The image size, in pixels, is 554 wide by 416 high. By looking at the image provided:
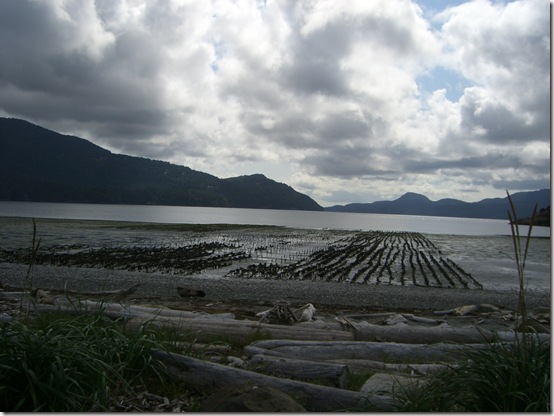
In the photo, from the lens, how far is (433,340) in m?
8.67

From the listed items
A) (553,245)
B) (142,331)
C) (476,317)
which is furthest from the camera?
(476,317)

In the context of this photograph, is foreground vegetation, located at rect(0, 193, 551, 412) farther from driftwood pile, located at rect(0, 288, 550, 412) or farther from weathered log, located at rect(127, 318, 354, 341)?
weathered log, located at rect(127, 318, 354, 341)

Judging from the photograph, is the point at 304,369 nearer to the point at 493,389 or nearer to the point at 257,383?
the point at 257,383

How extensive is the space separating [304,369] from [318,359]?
1.25 metres

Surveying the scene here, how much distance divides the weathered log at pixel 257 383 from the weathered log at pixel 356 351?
1.56 metres

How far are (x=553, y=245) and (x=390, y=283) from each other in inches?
893

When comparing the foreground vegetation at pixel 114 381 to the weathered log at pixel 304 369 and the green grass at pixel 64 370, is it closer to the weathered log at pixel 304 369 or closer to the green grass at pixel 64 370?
the green grass at pixel 64 370

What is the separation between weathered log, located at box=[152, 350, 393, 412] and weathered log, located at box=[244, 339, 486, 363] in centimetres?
156

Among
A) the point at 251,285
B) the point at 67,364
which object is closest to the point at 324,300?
the point at 251,285

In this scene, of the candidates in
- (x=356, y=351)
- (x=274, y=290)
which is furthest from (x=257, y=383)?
(x=274, y=290)

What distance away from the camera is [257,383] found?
4.54 m

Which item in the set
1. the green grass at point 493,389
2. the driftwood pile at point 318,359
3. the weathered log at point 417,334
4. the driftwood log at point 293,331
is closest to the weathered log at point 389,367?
the driftwood pile at point 318,359

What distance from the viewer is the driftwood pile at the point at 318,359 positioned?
14.4 feet

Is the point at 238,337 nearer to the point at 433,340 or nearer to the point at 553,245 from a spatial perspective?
the point at 433,340
